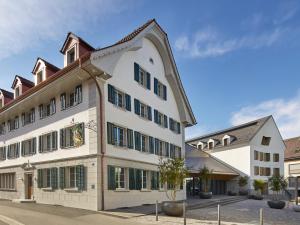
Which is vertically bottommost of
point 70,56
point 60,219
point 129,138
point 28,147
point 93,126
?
point 60,219

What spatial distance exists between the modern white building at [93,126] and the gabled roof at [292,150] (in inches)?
1362

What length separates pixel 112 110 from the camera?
22.1 m

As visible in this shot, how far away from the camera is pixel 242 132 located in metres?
53.1

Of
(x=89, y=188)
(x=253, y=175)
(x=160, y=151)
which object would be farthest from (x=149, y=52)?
(x=253, y=175)

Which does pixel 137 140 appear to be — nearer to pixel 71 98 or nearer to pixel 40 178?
pixel 71 98

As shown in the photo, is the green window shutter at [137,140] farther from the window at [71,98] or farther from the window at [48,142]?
the window at [48,142]

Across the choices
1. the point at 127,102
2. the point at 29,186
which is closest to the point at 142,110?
the point at 127,102

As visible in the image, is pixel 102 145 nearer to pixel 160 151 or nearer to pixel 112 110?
pixel 112 110

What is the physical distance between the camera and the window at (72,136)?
70.4 ft

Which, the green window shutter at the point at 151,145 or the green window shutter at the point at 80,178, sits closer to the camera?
the green window shutter at the point at 80,178

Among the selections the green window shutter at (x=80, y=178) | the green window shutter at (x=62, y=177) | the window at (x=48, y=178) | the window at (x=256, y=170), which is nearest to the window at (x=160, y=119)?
the green window shutter at (x=62, y=177)

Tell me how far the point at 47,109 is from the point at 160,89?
9.56 m

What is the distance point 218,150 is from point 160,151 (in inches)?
1046

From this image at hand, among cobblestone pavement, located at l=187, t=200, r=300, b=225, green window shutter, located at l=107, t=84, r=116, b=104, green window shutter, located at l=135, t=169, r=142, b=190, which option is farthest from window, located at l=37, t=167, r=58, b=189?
cobblestone pavement, located at l=187, t=200, r=300, b=225
